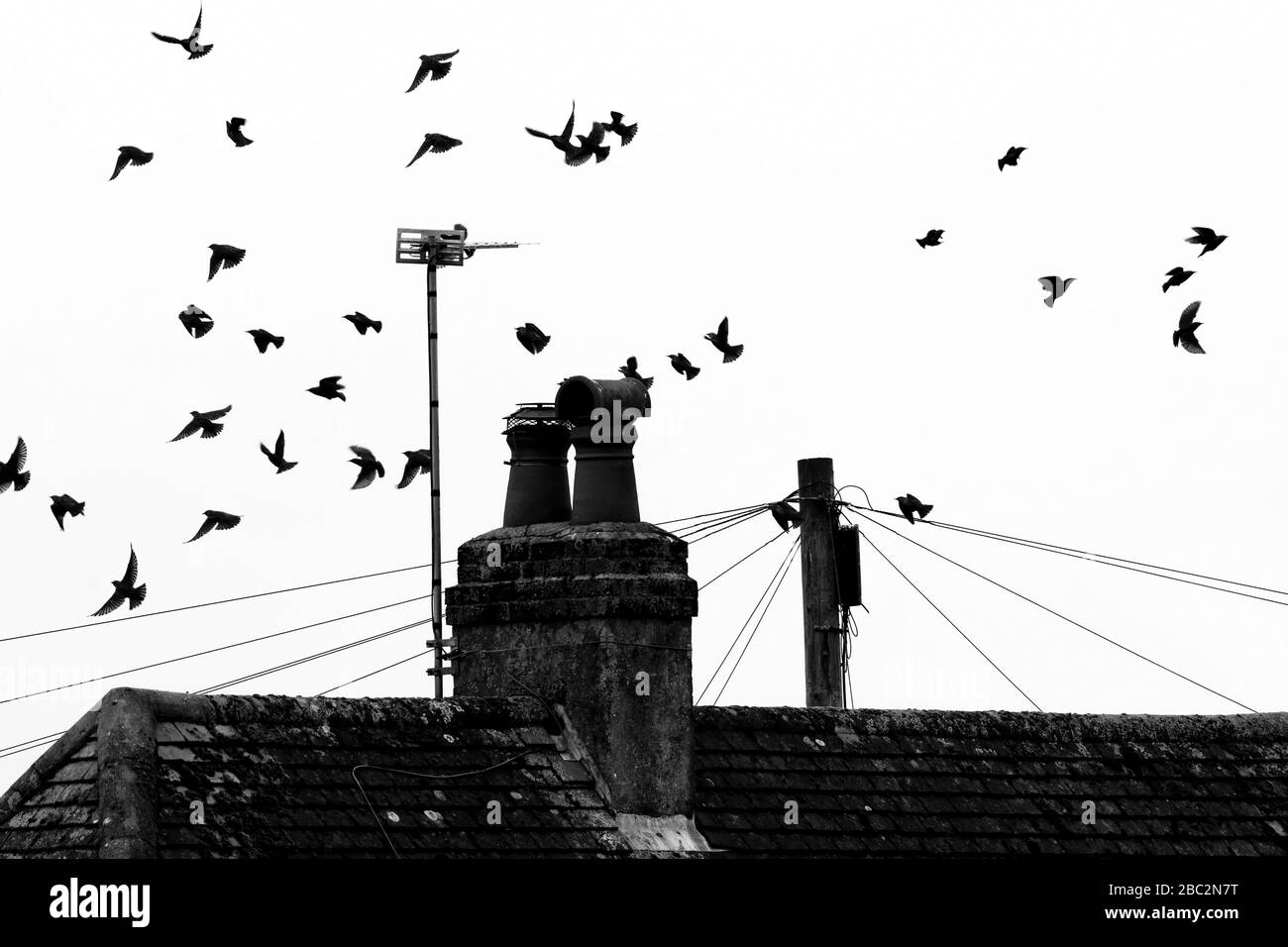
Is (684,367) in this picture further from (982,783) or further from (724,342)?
(982,783)

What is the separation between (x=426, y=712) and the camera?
60.9 ft

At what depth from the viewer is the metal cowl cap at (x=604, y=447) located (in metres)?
19.6

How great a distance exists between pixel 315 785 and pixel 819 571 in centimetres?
711

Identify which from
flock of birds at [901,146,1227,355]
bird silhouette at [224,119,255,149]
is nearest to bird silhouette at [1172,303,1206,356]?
flock of birds at [901,146,1227,355]

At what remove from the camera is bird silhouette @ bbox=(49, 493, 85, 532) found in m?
21.5

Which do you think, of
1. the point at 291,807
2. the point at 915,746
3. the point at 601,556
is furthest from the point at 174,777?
the point at 915,746

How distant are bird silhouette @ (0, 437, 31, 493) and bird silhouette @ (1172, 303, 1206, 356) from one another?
8.74m

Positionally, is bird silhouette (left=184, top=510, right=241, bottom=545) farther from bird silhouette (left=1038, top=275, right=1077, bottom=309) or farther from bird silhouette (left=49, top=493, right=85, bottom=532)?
bird silhouette (left=1038, top=275, right=1077, bottom=309)

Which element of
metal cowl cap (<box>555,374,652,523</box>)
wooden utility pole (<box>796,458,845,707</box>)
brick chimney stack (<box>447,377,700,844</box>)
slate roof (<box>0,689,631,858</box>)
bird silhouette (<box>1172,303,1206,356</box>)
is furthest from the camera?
wooden utility pole (<box>796,458,845,707</box>)

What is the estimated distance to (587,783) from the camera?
61.2 feet

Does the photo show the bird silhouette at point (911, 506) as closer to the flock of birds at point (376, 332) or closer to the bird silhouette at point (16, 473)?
the flock of birds at point (376, 332)

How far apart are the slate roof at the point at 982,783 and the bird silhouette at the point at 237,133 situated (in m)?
5.50

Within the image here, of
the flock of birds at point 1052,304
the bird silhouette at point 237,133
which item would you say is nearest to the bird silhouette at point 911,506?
the flock of birds at point 1052,304
